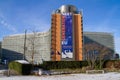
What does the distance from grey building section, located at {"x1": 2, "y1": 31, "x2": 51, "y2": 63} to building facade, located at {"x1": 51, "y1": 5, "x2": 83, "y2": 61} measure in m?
38.8

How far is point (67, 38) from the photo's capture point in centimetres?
6162

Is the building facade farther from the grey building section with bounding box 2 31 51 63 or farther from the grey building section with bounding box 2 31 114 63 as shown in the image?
the grey building section with bounding box 2 31 114 63

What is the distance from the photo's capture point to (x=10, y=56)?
117 meters

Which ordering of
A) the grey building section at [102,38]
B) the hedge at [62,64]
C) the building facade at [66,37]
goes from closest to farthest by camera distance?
1. the hedge at [62,64]
2. the building facade at [66,37]
3. the grey building section at [102,38]

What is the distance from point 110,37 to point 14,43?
1966 inches

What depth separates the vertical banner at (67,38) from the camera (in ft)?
201

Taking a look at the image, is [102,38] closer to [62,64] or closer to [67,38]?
[67,38]

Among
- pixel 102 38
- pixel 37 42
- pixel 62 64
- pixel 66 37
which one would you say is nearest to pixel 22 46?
pixel 37 42

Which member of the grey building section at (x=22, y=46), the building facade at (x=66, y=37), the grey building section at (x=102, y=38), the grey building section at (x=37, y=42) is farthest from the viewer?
the grey building section at (x=102, y=38)

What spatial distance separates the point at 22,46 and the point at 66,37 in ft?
199

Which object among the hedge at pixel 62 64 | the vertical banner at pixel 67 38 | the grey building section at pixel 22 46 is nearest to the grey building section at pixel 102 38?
the grey building section at pixel 22 46

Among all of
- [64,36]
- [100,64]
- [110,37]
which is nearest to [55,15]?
[64,36]

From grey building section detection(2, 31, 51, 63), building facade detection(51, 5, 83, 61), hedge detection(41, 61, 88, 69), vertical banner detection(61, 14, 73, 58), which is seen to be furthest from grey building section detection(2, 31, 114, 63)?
hedge detection(41, 61, 88, 69)

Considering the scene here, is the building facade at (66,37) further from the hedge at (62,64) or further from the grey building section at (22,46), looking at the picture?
the grey building section at (22,46)
